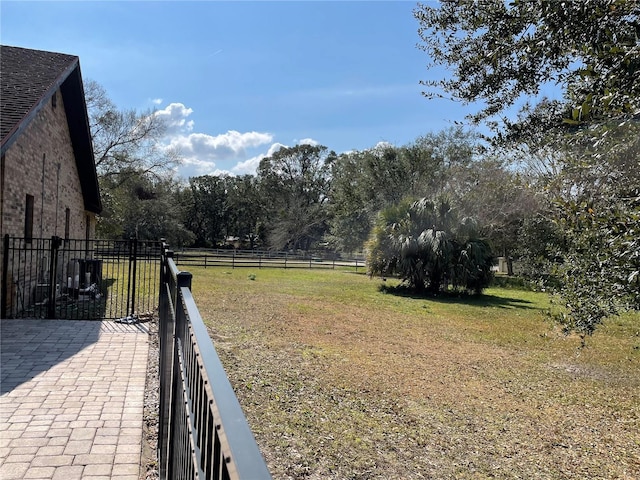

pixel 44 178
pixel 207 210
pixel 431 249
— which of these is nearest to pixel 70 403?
pixel 44 178

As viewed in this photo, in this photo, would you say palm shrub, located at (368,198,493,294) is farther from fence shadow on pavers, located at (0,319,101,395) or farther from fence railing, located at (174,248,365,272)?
fence railing, located at (174,248,365,272)

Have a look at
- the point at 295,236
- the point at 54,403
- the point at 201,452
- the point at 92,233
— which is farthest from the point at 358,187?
the point at 201,452

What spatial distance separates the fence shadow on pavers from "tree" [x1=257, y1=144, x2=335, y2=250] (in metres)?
40.5

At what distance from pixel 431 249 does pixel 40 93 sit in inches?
500

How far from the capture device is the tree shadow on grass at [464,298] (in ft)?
50.0

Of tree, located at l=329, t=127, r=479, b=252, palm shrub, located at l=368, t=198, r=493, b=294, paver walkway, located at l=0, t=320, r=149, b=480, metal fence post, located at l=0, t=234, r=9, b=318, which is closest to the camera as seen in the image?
paver walkway, located at l=0, t=320, r=149, b=480

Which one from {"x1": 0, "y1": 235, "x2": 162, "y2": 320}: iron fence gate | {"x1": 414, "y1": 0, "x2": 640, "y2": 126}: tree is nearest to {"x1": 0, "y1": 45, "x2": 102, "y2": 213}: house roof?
{"x1": 0, "y1": 235, "x2": 162, "y2": 320}: iron fence gate

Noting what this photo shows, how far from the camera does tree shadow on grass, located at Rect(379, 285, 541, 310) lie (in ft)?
50.0

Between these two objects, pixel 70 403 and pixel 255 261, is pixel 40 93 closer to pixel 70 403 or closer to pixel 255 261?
pixel 70 403

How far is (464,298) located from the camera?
16.6 meters

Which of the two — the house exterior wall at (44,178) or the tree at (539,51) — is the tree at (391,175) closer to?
the house exterior wall at (44,178)

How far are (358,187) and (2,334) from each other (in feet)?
92.6

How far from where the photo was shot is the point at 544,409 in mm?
5363

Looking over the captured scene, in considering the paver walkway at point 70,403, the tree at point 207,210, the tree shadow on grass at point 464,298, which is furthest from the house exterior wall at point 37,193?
the tree at point 207,210
